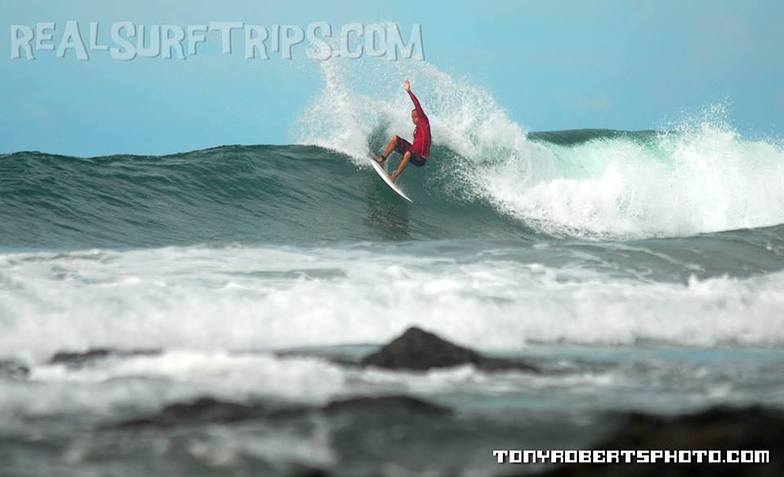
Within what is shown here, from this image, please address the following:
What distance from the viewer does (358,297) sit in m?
7.96

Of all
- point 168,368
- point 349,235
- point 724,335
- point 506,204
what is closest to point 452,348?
point 168,368

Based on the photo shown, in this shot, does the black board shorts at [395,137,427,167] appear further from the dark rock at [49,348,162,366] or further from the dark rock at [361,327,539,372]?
the dark rock at [361,327,539,372]

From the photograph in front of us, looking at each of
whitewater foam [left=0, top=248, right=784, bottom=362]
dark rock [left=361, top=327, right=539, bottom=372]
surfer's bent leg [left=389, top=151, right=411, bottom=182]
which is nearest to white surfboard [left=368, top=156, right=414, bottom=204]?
surfer's bent leg [left=389, top=151, right=411, bottom=182]

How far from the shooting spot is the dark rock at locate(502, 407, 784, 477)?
2.79 metres

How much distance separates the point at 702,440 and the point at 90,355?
412 centimetres

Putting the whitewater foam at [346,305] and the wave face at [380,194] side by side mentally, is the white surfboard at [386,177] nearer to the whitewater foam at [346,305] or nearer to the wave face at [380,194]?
the wave face at [380,194]

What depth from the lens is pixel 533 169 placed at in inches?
774

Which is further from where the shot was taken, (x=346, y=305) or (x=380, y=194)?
(x=380, y=194)

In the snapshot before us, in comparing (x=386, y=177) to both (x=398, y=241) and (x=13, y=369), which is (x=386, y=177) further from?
(x=13, y=369)

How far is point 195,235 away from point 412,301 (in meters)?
6.45


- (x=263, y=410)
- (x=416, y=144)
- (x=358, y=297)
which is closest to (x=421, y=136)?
(x=416, y=144)

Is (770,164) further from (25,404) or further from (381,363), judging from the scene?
(25,404)

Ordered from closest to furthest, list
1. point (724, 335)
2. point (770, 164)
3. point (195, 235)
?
point (724, 335), point (195, 235), point (770, 164)

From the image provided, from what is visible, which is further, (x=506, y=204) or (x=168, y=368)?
(x=506, y=204)
